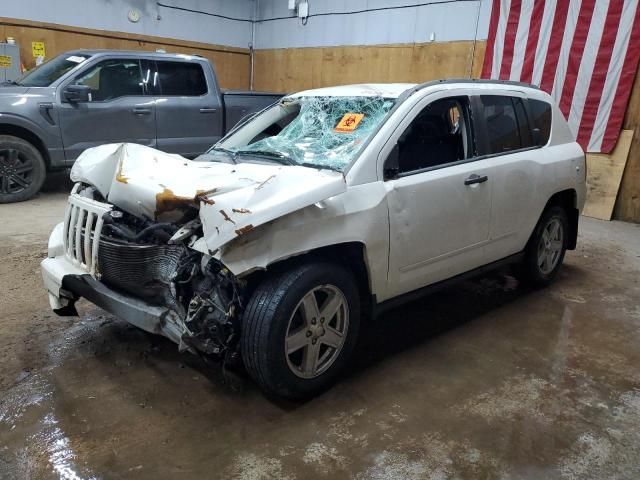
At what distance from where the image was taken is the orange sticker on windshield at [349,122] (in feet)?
10.2

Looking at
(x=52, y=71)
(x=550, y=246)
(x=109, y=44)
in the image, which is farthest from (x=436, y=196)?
(x=109, y=44)

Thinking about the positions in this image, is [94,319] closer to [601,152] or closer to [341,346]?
[341,346]

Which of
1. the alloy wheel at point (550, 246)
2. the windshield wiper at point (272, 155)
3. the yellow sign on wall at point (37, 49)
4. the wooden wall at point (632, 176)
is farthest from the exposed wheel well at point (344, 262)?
the yellow sign on wall at point (37, 49)

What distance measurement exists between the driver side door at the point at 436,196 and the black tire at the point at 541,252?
821 mm

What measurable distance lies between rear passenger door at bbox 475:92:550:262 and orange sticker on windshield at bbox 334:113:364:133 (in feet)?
2.93

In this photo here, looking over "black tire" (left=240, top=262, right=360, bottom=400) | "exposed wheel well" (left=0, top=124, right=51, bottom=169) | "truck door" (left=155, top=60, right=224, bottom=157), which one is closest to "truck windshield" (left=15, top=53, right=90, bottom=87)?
"exposed wheel well" (left=0, top=124, right=51, bottom=169)

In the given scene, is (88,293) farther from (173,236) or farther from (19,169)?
(19,169)

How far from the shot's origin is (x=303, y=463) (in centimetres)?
225

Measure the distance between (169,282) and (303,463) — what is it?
1.06 metres

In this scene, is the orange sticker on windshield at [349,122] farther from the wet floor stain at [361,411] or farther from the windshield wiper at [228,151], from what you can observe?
the wet floor stain at [361,411]

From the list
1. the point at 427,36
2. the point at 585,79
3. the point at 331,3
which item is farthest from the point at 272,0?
the point at 585,79

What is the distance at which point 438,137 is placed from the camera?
3.40 metres

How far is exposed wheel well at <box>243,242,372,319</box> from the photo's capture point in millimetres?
2521

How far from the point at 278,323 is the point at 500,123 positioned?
7.59 feet
